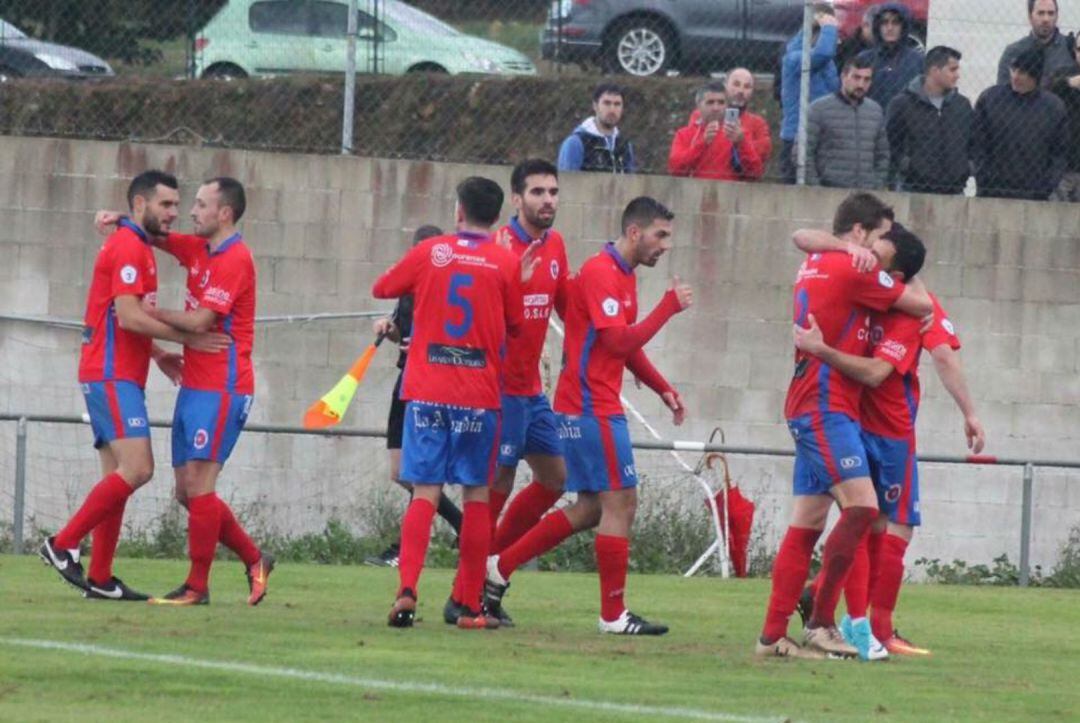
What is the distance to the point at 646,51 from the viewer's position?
2389 centimetres

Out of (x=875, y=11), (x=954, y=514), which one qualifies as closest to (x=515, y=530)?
(x=954, y=514)

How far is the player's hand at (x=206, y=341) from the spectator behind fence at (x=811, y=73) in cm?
763

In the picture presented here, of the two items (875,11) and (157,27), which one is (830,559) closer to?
(875,11)

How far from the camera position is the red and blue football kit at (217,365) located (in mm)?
10961

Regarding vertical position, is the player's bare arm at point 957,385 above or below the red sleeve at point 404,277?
below

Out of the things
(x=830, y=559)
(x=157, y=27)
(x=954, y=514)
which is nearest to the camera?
(x=830, y=559)

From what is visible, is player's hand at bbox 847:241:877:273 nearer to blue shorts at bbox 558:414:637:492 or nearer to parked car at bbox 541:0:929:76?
blue shorts at bbox 558:414:637:492

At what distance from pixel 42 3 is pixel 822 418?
1103cm

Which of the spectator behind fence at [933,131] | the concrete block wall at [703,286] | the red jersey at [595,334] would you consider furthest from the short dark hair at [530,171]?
the spectator behind fence at [933,131]

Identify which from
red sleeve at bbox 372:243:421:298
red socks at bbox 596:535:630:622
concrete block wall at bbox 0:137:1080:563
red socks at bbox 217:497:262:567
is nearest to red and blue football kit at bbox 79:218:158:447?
red socks at bbox 217:497:262:567

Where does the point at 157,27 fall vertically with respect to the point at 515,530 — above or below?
above

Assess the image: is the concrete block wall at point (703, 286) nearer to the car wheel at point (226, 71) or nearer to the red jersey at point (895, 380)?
the car wheel at point (226, 71)

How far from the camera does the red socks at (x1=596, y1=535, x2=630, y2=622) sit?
34.4ft

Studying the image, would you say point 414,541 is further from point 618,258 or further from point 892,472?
point 892,472
